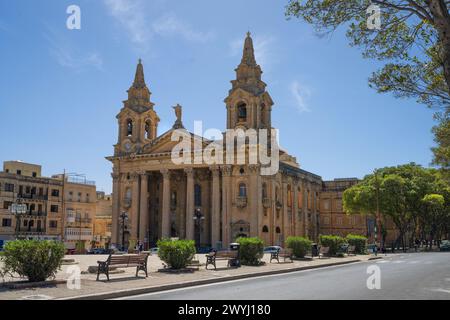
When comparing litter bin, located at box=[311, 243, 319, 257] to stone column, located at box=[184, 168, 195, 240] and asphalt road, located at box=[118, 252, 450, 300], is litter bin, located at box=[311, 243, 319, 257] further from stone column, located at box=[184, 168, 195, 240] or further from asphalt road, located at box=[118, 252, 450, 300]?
stone column, located at box=[184, 168, 195, 240]

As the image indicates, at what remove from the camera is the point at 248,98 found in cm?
5228

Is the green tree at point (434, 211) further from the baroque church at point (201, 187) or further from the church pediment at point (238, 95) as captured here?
the church pediment at point (238, 95)

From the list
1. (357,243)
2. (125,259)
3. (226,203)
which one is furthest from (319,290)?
(226,203)

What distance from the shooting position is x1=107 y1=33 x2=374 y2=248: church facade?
50812 mm

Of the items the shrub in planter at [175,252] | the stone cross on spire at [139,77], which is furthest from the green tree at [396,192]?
the shrub in planter at [175,252]

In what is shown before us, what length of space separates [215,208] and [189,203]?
323 centimetres

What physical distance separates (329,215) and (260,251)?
1942 inches

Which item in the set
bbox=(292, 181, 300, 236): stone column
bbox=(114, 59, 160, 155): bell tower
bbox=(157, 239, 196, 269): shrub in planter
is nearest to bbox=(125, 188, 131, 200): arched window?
bbox=(114, 59, 160, 155): bell tower

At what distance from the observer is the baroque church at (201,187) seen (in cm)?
5081

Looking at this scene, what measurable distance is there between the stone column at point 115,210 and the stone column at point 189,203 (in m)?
10.1

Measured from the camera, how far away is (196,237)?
2194 inches

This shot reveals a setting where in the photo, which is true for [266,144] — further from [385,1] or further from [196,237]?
[385,1]

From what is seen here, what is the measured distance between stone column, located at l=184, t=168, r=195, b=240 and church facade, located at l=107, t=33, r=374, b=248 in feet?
0.35
